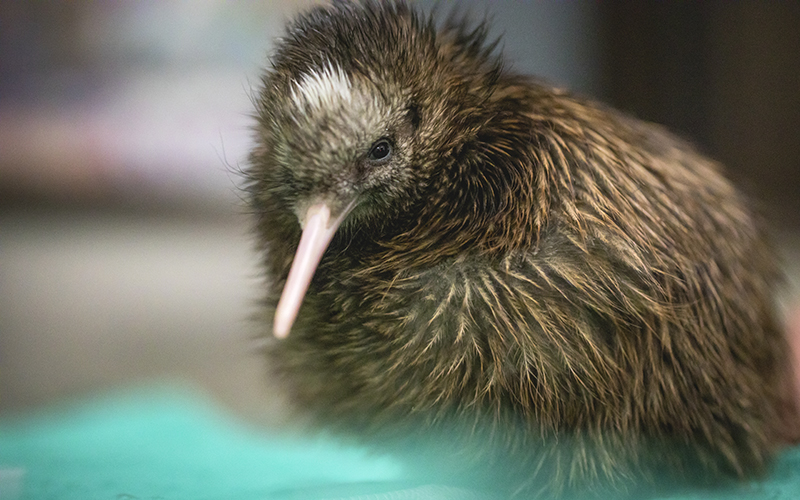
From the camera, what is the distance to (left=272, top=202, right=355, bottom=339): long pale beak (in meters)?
0.71

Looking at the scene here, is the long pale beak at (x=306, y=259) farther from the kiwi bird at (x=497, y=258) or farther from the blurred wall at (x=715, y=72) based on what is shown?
the blurred wall at (x=715, y=72)

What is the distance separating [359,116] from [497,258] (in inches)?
9.9

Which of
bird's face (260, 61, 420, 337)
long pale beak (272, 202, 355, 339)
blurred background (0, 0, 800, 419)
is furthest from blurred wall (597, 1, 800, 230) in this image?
long pale beak (272, 202, 355, 339)

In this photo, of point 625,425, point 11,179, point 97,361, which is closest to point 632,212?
point 625,425

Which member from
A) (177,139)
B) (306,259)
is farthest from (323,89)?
(177,139)

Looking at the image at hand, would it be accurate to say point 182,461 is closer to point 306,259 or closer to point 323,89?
point 306,259

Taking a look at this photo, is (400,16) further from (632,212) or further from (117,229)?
(117,229)

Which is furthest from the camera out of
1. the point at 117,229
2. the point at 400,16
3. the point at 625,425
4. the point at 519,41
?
the point at 117,229

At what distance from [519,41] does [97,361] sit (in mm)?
1149

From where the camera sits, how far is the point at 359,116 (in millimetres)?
824

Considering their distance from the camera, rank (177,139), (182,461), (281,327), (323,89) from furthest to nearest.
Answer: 1. (177,139)
2. (182,461)
3. (323,89)
4. (281,327)

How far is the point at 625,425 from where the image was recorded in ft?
2.76

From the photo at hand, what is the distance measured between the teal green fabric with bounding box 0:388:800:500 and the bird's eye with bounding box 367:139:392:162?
0.46m

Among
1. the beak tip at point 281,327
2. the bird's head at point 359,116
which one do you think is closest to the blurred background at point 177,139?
the bird's head at point 359,116
